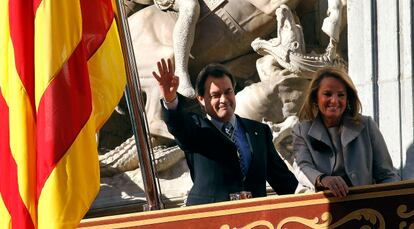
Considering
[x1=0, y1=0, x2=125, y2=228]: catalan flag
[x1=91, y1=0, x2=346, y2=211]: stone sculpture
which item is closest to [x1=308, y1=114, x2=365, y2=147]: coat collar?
[x1=0, y1=0, x2=125, y2=228]: catalan flag

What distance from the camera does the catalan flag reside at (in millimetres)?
8750

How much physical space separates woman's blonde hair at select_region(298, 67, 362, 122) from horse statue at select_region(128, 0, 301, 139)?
283 centimetres

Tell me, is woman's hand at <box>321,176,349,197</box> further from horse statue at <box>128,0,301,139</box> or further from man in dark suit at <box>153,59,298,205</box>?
horse statue at <box>128,0,301,139</box>

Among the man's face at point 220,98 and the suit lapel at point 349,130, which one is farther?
the man's face at point 220,98

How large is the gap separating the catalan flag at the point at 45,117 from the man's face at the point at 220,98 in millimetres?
523

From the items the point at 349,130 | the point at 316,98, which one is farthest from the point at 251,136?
the point at 349,130

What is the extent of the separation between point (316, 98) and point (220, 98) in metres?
0.42

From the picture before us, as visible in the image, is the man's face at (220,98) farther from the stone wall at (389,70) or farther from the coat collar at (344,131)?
the stone wall at (389,70)

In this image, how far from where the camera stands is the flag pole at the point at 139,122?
30.8ft

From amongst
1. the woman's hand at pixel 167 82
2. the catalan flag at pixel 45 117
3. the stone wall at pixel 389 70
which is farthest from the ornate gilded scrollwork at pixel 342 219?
the stone wall at pixel 389 70

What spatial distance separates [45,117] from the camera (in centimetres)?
880

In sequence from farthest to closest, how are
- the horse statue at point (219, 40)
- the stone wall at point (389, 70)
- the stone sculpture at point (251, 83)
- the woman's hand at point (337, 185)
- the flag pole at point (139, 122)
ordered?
the horse statue at point (219, 40)
the stone sculpture at point (251, 83)
the stone wall at point (389, 70)
the flag pole at point (139, 122)
the woman's hand at point (337, 185)

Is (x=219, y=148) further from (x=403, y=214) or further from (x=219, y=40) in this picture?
(x=219, y=40)

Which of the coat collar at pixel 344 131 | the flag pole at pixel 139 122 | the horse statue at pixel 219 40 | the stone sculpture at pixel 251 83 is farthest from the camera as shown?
the horse statue at pixel 219 40
